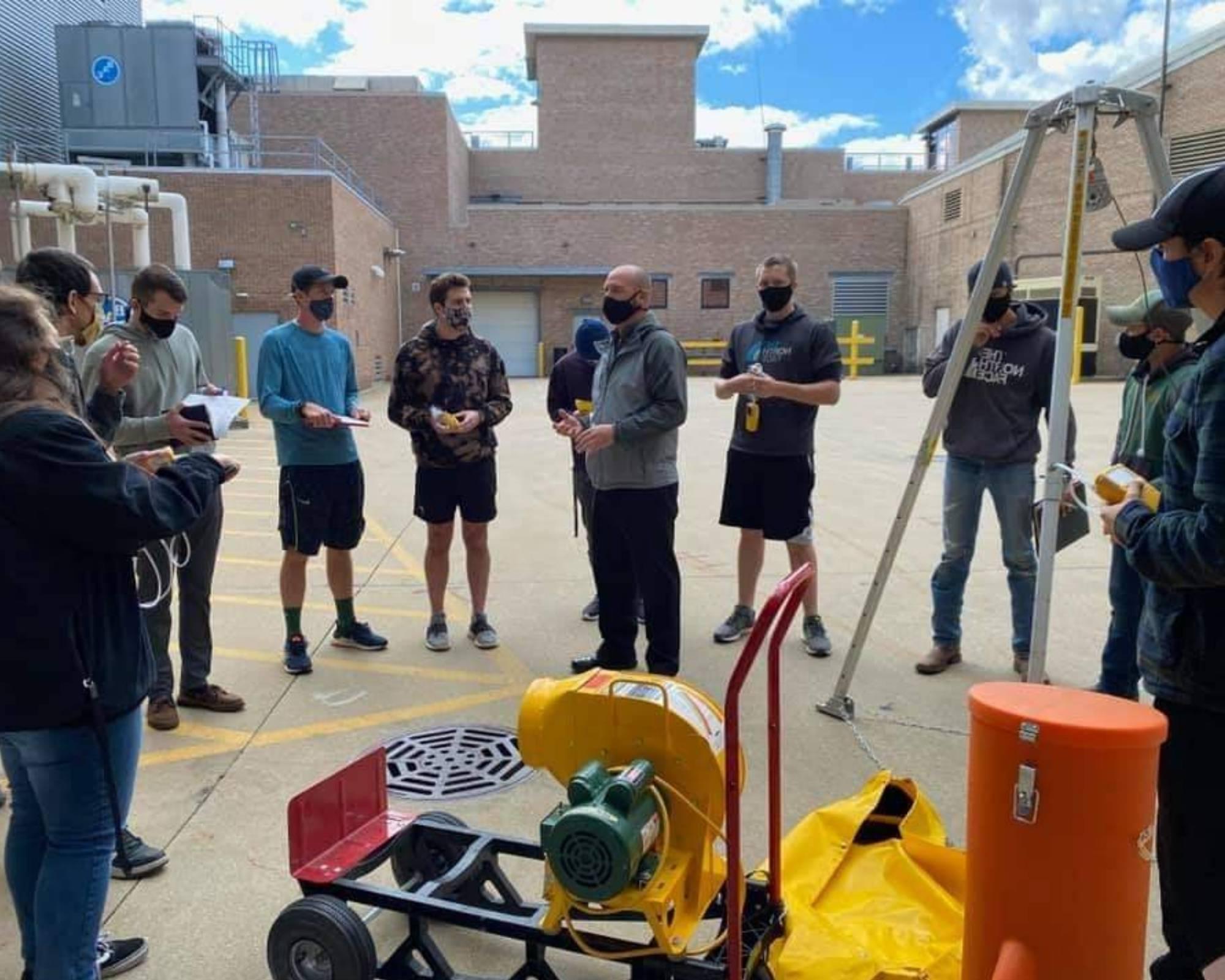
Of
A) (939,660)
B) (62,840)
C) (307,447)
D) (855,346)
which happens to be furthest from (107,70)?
(62,840)

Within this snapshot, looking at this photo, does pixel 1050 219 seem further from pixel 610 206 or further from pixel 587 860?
pixel 587 860

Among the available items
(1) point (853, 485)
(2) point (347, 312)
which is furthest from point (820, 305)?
(1) point (853, 485)

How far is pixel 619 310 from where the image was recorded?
14.6 ft

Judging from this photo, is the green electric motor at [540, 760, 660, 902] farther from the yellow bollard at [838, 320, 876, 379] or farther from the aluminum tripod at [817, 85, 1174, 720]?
the yellow bollard at [838, 320, 876, 379]

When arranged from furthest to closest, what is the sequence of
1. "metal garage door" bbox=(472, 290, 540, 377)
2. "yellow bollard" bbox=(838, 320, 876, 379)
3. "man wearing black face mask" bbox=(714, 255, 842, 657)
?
"metal garage door" bbox=(472, 290, 540, 377) < "yellow bollard" bbox=(838, 320, 876, 379) < "man wearing black face mask" bbox=(714, 255, 842, 657)

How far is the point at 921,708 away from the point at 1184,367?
184 cm

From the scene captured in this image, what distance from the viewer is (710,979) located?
2143mm

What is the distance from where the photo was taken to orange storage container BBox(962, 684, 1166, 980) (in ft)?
6.14

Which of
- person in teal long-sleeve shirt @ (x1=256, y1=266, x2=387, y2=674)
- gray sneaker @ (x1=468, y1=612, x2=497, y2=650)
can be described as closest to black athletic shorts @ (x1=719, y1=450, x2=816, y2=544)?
gray sneaker @ (x1=468, y1=612, x2=497, y2=650)

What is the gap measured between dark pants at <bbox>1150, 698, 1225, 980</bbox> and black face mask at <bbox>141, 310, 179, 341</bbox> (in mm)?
3817

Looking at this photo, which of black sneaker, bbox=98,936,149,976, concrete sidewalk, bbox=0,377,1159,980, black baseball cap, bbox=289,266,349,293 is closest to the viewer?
black sneaker, bbox=98,936,149,976

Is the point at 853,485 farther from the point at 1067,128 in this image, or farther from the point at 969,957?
the point at 969,957

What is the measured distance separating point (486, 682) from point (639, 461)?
4.58ft

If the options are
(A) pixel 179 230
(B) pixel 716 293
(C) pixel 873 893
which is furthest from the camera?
(B) pixel 716 293
